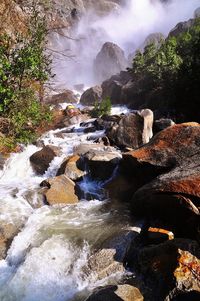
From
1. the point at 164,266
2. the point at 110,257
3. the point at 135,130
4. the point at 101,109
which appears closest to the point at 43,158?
the point at 135,130

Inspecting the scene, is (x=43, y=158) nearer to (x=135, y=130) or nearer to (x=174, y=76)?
(x=135, y=130)

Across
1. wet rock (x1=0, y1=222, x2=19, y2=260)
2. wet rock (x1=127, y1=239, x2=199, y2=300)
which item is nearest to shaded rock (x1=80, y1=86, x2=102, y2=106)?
wet rock (x1=0, y1=222, x2=19, y2=260)

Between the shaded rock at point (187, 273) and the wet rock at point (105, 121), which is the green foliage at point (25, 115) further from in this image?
the shaded rock at point (187, 273)

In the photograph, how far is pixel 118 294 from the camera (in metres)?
6.68

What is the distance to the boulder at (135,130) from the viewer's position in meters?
16.1

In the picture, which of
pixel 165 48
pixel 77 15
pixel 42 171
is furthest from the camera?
pixel 77 15

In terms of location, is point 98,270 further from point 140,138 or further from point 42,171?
point 140,138

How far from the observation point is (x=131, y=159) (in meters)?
12.4

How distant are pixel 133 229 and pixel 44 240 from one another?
2.43 metres

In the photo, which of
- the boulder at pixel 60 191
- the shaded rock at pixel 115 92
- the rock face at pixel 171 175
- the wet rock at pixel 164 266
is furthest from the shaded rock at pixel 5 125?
the shaded rock at pixel 115 92

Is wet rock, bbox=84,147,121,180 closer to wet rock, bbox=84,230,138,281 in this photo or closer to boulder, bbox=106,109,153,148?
boulder, bbox=106,109,153,148

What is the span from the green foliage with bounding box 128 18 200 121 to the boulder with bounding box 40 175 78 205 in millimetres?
10156

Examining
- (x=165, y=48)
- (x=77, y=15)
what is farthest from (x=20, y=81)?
(x=77, y=15)

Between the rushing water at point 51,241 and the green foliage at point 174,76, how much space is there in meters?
9.94
